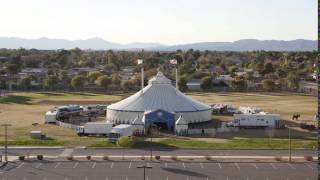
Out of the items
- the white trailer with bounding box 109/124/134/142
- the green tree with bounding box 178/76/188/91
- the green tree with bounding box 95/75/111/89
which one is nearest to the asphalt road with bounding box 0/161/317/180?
the white trailer with bounding box 109/124/134/142

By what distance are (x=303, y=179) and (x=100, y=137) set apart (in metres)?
33.8

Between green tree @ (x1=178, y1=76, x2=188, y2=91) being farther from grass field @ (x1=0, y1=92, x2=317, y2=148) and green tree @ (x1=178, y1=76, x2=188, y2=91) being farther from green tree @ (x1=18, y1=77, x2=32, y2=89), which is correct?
green tree @ (x1=18, y1=77, x2=32, y2=89)

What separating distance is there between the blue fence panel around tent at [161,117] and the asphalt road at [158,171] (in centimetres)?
2425

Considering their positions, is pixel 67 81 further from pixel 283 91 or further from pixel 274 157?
pixel 274 157

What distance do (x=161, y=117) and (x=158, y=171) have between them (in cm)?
2909

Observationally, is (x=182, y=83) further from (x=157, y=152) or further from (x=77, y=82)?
(x=157, y=152)

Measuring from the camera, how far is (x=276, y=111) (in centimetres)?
10569

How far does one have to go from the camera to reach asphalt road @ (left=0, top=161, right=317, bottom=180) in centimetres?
5244

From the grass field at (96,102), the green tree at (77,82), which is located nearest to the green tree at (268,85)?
the grass field at (96,102)

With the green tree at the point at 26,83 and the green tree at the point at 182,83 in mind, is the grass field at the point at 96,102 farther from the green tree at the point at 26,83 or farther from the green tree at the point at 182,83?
the green tree at the point at 26,83

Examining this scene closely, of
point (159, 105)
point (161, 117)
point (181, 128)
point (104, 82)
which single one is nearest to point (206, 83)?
point (104, 82)

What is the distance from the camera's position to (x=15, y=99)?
422 feet

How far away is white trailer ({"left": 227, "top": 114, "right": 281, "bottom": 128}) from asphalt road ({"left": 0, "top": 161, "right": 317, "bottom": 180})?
89.9ft

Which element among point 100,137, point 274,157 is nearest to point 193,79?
point 100,137
